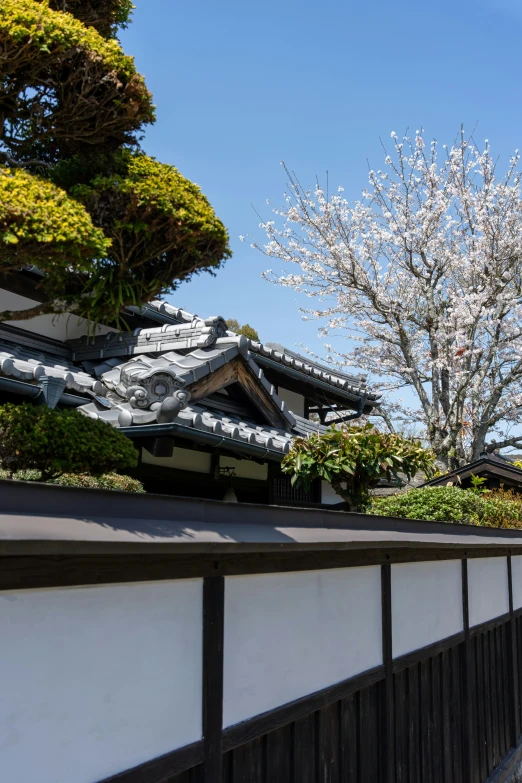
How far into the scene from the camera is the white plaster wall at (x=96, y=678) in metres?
2.64

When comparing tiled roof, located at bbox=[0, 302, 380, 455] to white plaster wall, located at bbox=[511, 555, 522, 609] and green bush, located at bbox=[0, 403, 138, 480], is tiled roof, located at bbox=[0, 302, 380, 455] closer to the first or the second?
green bush, located at bbox=[0, 403, 138, 480]

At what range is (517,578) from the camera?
37.1ft

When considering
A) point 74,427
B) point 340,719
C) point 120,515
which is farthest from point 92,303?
point 340,719

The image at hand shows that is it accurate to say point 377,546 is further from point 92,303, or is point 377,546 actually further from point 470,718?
point 470,718

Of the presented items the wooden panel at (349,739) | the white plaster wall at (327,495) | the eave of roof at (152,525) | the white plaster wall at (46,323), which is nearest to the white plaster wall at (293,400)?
the white plaster wall at (327,495)

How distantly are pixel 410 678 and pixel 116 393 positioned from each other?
425 cm

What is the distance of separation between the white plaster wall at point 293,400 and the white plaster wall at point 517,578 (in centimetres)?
509

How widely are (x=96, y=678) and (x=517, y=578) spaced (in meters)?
9.75

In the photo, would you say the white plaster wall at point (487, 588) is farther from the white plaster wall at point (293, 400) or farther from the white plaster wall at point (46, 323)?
the white plaster wall at point (46, 323)

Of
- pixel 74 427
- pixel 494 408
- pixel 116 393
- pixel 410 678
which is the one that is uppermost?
pixel 494 408

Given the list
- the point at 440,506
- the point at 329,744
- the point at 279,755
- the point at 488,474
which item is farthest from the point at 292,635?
the point at 488,474

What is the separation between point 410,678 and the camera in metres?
6.51

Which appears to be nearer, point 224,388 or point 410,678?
point 410,678

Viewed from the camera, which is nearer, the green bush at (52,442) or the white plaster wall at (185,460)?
the green bush at (52,442)
